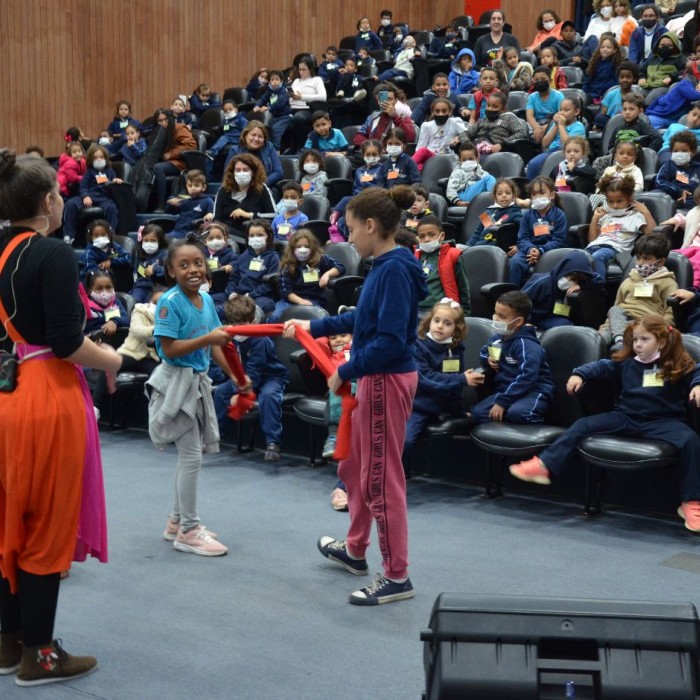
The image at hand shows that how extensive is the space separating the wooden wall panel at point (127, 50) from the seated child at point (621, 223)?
8.01m

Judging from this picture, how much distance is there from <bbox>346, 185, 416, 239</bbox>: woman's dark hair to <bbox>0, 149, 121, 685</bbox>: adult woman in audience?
1.05 meters

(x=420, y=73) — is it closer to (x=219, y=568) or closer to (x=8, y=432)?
(x=219, y=568)

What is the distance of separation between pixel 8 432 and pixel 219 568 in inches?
56.4

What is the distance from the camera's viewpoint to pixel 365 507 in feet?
12.7

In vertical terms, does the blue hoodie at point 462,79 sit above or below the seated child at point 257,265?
above

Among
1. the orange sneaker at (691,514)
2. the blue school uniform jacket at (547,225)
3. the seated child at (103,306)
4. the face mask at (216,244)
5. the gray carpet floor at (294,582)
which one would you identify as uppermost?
the blue school uniform jacket at (547,225)

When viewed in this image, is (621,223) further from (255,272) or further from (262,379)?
(255,272)

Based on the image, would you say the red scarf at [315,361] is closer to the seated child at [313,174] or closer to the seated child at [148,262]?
the seated child at [148,262]

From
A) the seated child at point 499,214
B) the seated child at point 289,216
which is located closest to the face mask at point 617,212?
the seated child at point 499,214

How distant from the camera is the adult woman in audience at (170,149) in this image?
10379 mm

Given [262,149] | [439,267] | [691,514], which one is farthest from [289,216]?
[691,514]

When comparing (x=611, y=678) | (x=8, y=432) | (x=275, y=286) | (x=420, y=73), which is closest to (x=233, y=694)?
(x=8, y=432)

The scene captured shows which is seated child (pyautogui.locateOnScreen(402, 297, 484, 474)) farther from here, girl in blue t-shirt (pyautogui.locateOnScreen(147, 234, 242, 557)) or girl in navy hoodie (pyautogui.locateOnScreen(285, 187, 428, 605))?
girl in navy hoodie (pyautogui.locateOnScreen(285, 187, 428, 605))

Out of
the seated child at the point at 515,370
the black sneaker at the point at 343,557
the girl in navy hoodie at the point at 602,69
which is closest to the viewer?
the black sneaker at the point at 343,557
